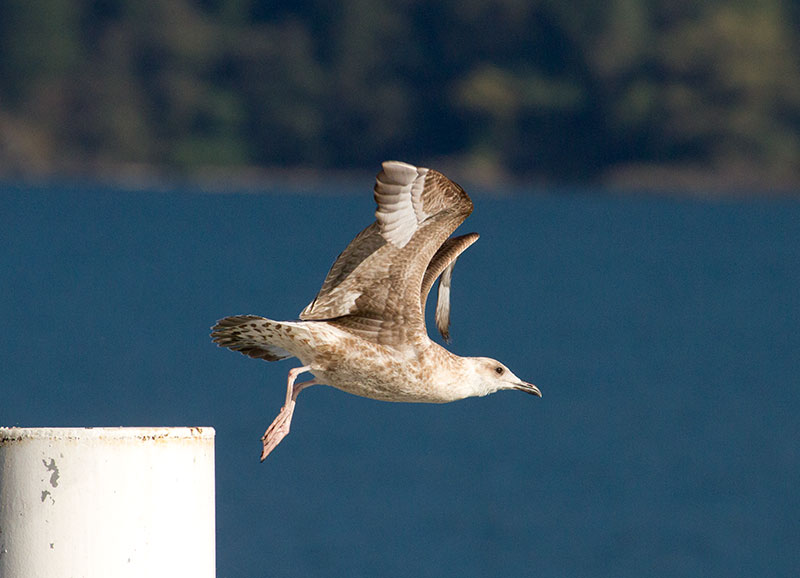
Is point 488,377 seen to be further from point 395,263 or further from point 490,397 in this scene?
point 490,397

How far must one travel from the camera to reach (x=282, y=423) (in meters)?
9.74

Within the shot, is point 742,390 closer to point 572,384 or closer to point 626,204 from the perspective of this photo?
point 572,384

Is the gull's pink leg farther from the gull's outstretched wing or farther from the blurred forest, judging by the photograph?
the blurred forest

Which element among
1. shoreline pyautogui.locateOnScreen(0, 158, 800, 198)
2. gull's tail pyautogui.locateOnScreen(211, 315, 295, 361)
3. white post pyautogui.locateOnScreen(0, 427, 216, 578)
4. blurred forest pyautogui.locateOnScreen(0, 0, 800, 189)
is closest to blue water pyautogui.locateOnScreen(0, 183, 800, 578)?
shoreline pyautogui.locateOnScreen(0, 158, 800, 198)

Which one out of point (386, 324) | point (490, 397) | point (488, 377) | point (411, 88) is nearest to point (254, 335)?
point (386, 324)

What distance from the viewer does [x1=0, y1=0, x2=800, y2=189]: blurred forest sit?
76688mm

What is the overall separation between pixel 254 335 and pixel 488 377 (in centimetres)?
132

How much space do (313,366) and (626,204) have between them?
63.0 meters

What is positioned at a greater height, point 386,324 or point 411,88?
point 411,88

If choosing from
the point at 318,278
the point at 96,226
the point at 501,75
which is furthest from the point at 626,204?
the point at 318,278

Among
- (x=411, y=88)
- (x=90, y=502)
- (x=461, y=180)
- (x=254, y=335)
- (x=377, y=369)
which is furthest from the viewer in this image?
(x=411, y=88)

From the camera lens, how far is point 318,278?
50125mm

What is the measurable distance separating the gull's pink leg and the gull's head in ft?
2.91

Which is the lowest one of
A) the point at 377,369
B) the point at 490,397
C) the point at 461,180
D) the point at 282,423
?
the point at 282,423
